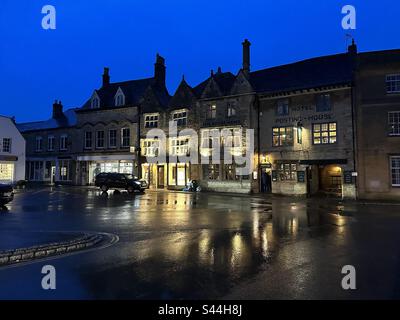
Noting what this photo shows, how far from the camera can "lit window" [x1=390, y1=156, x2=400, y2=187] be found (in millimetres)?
26328

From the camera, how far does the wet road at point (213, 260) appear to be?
19.9 feet

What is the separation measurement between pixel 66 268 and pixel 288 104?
27589mm

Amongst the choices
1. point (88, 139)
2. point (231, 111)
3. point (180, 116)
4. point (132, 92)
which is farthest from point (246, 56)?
point (88, 139)

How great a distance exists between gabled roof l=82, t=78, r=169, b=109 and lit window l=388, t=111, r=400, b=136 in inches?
979

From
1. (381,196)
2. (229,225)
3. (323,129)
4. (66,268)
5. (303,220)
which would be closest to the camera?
(66,268)

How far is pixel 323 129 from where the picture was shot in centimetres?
2962

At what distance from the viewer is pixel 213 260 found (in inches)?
321

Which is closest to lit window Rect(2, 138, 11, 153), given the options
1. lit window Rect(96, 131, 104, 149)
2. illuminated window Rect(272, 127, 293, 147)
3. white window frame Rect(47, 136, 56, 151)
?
white window frame Rect(47, 136, 56, 151)

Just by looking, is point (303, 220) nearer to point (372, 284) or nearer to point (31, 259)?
point (372, 284)

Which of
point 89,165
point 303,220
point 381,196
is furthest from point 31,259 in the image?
point 89,165

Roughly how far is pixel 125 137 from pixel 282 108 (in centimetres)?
2068

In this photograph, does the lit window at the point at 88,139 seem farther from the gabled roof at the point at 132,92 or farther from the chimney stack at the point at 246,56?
the chimney stack at the point at 246,56

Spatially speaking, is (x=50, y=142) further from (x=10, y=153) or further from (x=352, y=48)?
(x=352, y=48)
